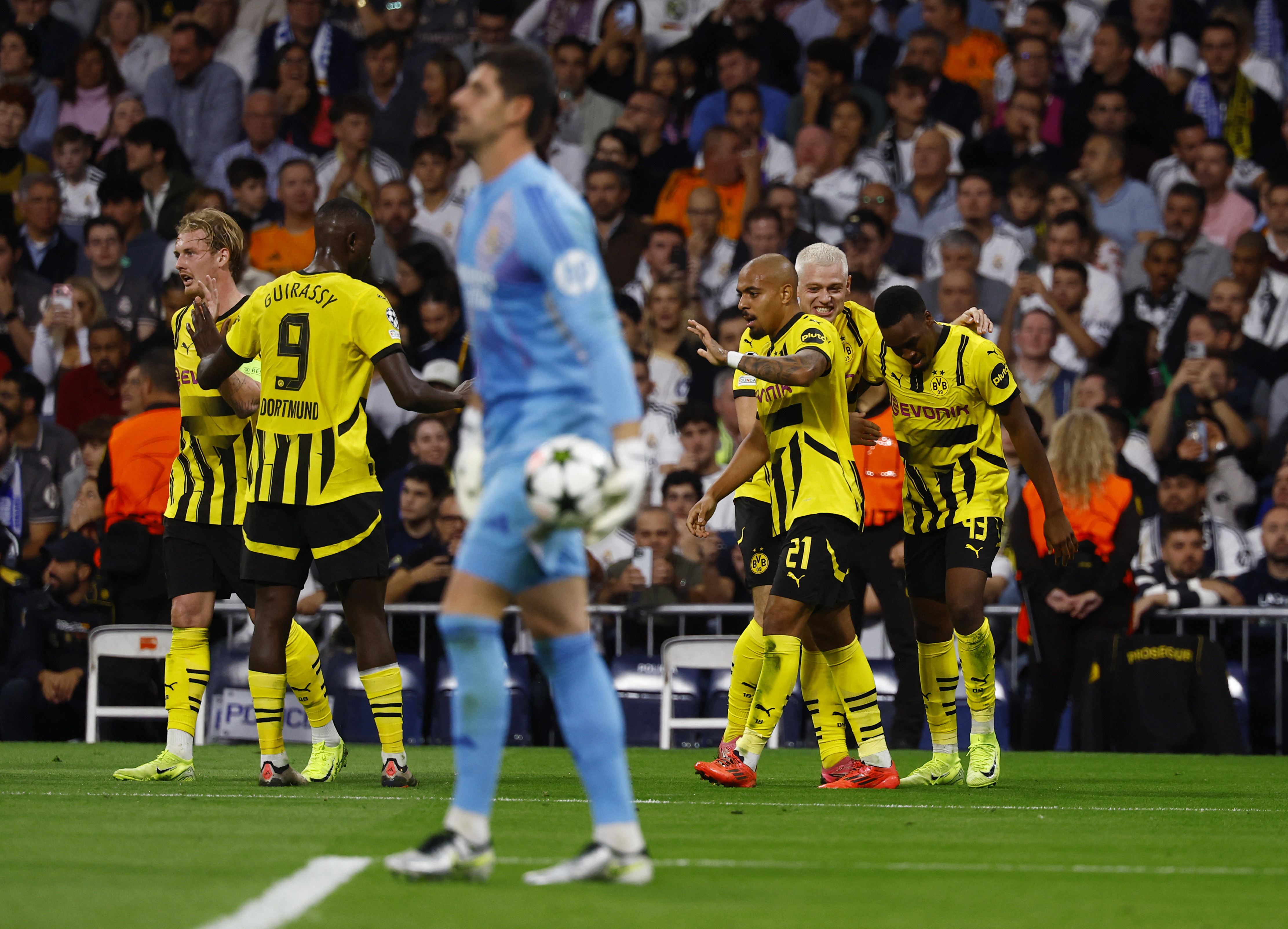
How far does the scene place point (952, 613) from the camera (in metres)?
8.08

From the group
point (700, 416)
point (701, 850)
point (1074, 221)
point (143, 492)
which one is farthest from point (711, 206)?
point (701, 850)

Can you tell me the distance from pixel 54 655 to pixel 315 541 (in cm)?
Result: 584

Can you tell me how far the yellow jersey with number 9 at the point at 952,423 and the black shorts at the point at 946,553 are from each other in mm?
36

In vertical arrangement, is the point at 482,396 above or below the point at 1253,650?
above

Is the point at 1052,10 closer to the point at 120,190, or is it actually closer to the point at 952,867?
the point at 120,190

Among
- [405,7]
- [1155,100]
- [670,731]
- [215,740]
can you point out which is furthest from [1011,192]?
[215,740]

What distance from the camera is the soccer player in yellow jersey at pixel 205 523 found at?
7.91 m

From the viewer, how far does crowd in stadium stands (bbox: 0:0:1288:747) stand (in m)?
12.5

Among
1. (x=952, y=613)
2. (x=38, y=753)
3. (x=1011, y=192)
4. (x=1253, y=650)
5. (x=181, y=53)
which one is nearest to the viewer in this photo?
(x=952, y=613)

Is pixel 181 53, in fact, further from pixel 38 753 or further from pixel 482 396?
pixel 482 396

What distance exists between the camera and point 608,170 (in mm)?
14641

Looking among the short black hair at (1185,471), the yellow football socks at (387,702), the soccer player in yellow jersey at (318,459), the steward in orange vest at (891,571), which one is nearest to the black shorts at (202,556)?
the soccer player in yellow jersey at (318,459)

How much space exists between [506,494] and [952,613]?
412 centimetres

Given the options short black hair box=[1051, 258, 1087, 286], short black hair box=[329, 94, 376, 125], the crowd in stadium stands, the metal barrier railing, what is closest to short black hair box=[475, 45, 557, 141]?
the metal barrier railing
